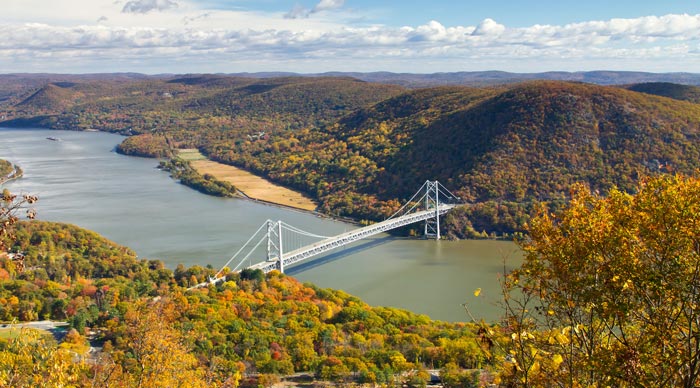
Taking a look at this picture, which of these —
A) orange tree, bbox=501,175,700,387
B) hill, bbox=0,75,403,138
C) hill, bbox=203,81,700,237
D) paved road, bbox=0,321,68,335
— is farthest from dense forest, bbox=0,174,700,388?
hill, bbox=0,75,403,138

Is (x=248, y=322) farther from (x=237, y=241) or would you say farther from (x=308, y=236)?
(x=308, y=236)

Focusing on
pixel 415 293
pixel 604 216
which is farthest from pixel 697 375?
pixel 415 293

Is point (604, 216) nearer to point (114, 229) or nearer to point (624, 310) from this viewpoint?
point (624, 310)

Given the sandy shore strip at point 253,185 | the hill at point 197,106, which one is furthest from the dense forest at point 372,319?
the hill at point 197,106

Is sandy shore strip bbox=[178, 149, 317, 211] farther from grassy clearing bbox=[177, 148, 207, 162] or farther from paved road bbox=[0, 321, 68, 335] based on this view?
paved road bbox=[0, 321, 68, 335]

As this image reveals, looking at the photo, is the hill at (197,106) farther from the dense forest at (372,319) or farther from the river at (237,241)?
the dense forest at (372,319)
